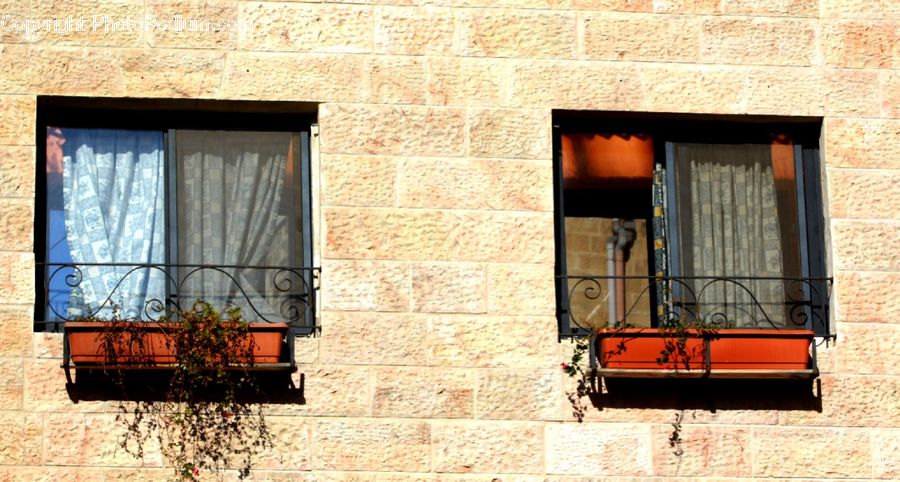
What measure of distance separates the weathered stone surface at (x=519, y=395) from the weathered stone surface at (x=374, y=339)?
412mm

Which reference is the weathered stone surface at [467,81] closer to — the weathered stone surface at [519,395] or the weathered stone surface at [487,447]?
the weathered stone surface at [519,395]

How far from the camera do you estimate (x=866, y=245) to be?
39.5 ft

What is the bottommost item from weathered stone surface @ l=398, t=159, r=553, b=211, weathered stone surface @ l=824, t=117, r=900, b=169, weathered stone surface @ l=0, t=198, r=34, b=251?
weathered stone surface @ l=0, t=198, r=34, b=251

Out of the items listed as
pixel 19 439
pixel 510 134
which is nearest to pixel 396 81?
pixel 510 134

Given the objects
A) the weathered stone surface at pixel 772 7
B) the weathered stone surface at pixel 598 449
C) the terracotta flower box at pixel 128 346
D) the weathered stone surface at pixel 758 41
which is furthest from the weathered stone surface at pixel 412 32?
the weathered stone surface at pixel 598 449

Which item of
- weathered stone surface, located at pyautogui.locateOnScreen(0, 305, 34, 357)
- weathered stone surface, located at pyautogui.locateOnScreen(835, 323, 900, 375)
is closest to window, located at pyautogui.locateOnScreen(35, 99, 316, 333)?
weathered stone surface, located at pyautogui.locateOnScreen(0, 305, 34, 357)

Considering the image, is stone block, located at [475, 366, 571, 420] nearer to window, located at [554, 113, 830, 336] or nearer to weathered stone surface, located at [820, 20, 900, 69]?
window, located at [554, 113, 830, 336]

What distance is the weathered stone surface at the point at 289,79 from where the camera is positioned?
11.9 metres

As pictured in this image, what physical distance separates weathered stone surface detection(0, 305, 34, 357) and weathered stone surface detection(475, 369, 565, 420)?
2.67 meters

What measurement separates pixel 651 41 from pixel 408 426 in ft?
9.57

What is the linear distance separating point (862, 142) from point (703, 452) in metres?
2.27

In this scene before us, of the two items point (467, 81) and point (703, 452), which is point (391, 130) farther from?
point (703, 452)

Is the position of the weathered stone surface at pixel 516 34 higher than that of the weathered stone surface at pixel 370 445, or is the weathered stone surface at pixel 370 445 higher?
the weathered stone surface at pixel 516 34

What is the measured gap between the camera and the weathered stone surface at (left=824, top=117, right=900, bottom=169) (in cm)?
1218
